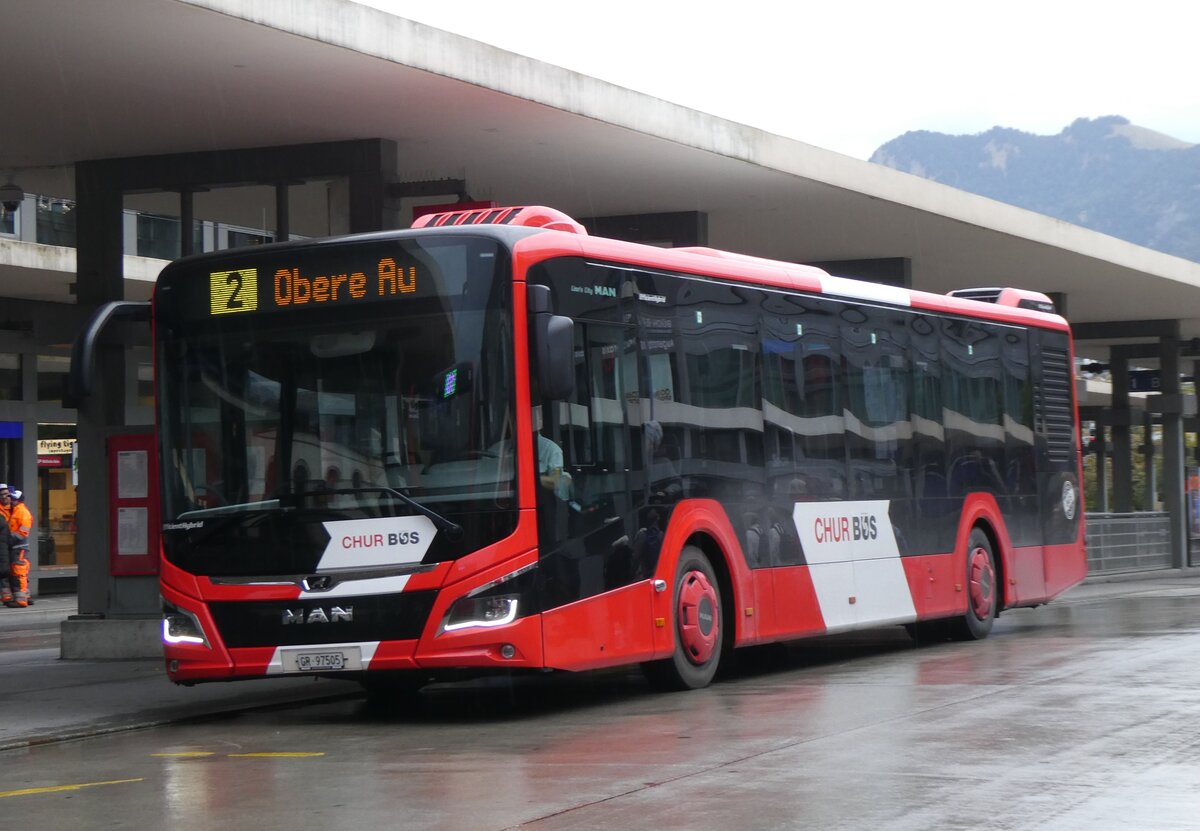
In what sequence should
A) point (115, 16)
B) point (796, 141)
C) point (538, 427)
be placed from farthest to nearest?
point (796, 141)
point (115, 16)
point (538, 427)

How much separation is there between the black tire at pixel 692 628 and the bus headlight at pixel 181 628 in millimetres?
3143

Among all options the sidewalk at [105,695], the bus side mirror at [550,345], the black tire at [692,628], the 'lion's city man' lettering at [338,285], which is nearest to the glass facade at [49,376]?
the sidewalk at [105,695]

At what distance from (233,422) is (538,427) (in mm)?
2075

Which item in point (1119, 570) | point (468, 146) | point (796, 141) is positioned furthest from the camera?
point (1119, 570)

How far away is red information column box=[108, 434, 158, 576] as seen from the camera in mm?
18094

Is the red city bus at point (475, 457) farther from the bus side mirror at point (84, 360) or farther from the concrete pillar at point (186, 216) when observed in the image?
the concrete pillar at point (186, 216)

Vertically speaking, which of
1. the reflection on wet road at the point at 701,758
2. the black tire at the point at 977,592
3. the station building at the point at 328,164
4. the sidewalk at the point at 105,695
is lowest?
the sidewalk at the point at 105,695

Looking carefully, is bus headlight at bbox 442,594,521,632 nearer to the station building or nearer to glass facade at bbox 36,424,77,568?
the station building

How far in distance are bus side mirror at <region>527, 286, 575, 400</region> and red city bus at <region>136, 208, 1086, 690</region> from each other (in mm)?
18

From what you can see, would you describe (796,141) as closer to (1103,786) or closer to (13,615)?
(1103,786)

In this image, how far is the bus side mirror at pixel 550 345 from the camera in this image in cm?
1108

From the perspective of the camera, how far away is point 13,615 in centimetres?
2839

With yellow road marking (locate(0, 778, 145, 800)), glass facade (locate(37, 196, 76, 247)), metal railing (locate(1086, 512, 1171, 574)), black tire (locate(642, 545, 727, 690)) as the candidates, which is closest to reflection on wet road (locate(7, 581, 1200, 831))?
Result: yellow road marking (locate(0, 778, 145, 800))

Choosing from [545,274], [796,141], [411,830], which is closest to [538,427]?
[545,274]
